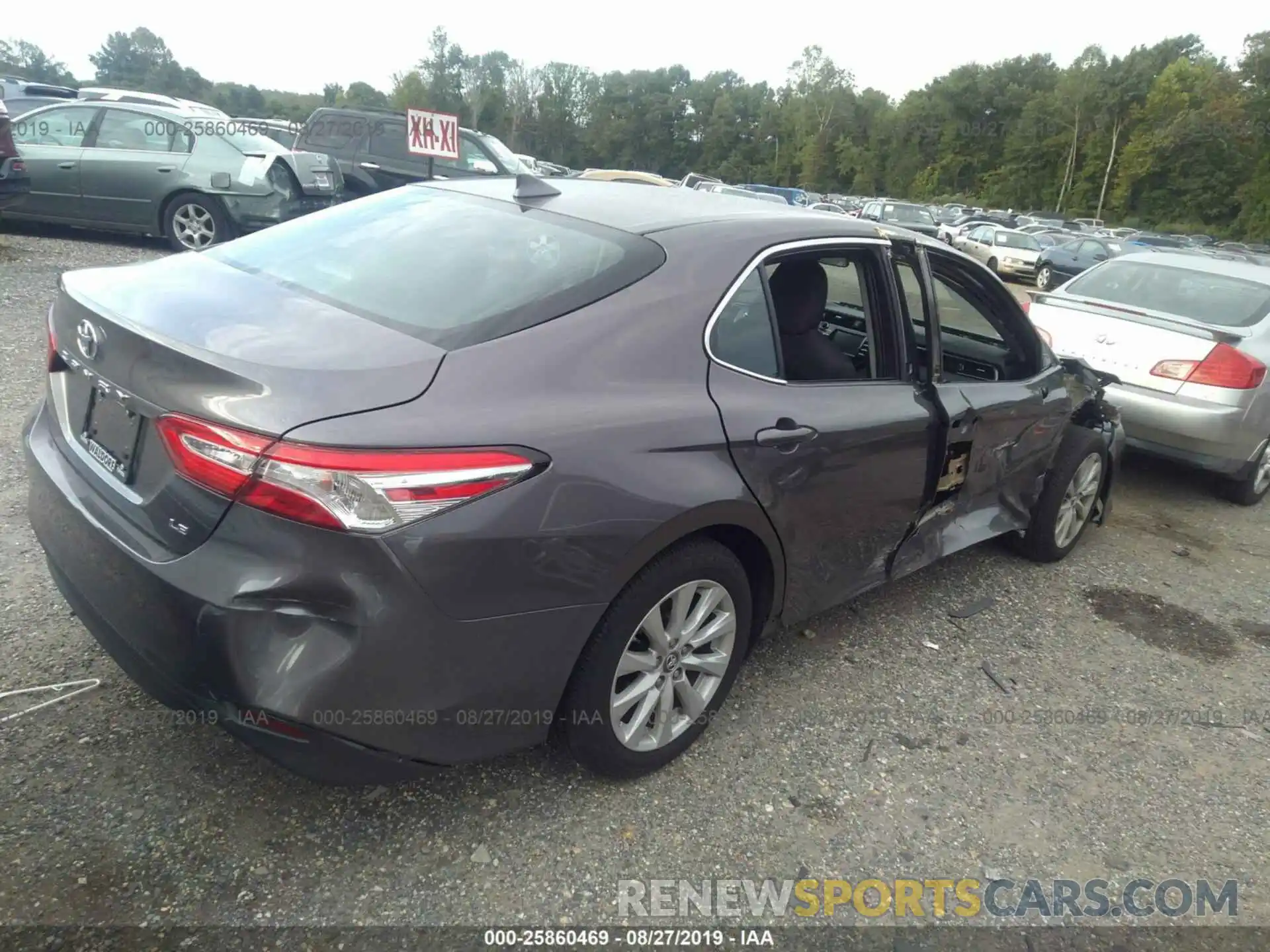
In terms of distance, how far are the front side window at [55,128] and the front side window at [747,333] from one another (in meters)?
9.36

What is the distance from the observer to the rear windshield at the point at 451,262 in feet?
7.77

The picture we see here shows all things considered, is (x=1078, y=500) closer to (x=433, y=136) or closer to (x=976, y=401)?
(x=976, y=401)

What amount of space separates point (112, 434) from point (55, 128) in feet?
30.3

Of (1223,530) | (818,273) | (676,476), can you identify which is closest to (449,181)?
(818,273)

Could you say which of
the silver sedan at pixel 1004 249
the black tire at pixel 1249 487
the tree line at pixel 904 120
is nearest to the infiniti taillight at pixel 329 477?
the black tire at pixel 1249 487

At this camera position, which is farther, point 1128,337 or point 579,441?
point 1128,337

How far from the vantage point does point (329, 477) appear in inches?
73.9

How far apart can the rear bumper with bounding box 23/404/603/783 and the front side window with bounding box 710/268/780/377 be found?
875 mm

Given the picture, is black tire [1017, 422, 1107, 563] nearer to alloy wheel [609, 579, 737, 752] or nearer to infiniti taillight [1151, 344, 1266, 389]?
infiniti taillight [1151, 344, 1266, 389]


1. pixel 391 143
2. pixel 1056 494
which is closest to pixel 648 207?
pixel 1056 494

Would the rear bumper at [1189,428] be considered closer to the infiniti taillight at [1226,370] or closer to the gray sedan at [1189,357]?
the gray sedan at [1189,357]

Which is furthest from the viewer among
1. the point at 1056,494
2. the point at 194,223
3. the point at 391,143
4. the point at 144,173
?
the point at 391,143

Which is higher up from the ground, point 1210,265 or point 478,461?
point 1210,265

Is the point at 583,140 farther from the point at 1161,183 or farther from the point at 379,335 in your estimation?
the point at 379,335
